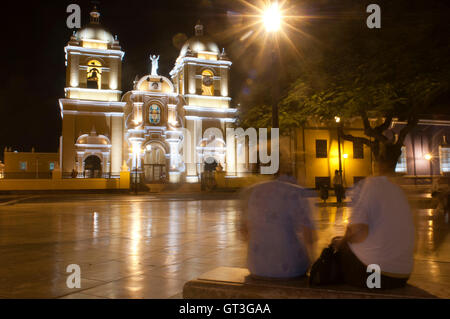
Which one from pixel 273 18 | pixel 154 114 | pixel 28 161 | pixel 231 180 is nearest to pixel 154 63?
pixel 154 114

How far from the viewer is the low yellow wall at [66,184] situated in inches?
1245

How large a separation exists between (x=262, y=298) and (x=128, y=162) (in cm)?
3767

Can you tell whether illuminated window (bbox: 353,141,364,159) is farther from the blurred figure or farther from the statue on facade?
the blurred figure

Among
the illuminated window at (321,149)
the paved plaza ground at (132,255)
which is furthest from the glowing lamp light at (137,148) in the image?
the paved plaza ground at (132,255)

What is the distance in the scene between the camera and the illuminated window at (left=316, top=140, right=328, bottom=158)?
1277 inches

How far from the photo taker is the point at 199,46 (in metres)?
45.8

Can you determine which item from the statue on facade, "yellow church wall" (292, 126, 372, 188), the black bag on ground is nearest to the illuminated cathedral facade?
the statue on facade

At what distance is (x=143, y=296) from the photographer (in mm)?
4156

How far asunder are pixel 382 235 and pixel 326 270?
1.74ft

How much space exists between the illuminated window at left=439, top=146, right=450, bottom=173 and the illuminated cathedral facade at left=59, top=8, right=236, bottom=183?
63.7 ft

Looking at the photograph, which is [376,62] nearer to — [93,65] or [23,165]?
[93,65]

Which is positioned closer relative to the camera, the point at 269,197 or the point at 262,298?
the point at 262,298
